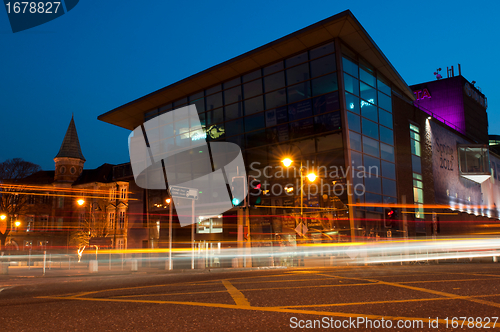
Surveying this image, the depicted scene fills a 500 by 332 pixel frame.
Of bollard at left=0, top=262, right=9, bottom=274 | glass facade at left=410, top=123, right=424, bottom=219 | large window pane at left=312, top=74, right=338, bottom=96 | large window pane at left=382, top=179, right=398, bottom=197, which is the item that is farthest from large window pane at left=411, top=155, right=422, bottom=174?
bollard at left=0, top=262, right=9, bottom=274

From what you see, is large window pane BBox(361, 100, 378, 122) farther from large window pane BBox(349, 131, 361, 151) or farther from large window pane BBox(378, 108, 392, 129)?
large window pane BBox(349, 131, 361, 151)

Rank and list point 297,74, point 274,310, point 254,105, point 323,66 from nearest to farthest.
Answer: point 274,310, point 323,66, point 297,74, point 254,105

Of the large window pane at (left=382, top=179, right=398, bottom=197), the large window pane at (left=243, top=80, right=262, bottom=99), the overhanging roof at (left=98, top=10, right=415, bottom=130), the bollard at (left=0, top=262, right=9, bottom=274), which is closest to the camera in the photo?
the bollard at (left=0, top=262, right=9, bottom=274)

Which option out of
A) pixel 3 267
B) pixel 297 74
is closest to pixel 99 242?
pixel 3 267

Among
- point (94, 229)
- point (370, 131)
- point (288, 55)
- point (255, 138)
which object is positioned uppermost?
point (288, 55)

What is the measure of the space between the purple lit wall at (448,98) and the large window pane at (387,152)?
2794cm

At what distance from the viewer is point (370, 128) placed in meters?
28.8

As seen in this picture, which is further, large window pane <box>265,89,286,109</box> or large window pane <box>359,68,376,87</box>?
large window pane <box>265,89,286,109</box>

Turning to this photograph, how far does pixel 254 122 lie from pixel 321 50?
23.5ft

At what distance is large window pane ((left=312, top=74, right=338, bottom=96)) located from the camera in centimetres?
2705

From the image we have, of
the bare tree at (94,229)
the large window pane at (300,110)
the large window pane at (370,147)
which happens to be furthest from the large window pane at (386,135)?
the bare tree at (94,229)

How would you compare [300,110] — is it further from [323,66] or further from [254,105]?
[254,105]

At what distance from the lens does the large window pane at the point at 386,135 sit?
30.0m

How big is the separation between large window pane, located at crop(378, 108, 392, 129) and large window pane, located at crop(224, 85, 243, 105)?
34.8 feet
